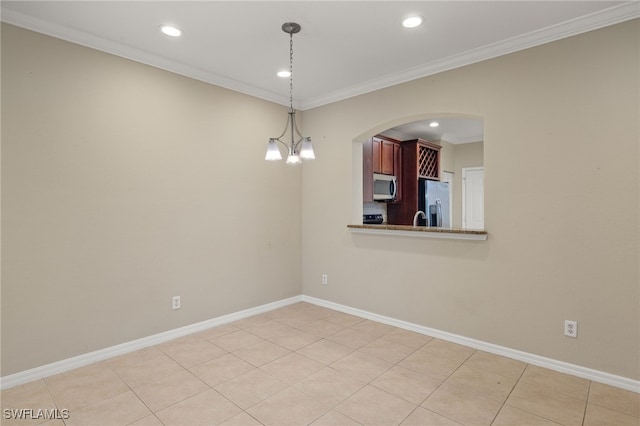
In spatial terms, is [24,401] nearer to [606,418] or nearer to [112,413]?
[112,413]

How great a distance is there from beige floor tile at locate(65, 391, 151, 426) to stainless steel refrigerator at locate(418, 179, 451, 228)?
15.0ft

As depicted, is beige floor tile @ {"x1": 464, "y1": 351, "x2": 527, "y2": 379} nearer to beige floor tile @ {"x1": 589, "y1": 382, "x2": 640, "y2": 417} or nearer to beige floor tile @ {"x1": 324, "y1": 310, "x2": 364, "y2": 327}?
beige floor tile @ {"x1": 589, "y1": 382, "x2": 640, "y2": 417}

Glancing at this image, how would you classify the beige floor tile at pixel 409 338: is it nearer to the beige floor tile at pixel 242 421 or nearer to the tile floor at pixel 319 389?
the tile floor at pixel 319 389

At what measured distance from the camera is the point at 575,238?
8.52 feet

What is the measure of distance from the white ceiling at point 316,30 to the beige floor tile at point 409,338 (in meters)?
2.62

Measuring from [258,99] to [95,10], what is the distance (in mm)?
1874

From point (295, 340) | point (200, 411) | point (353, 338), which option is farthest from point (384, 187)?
point (200, 411)

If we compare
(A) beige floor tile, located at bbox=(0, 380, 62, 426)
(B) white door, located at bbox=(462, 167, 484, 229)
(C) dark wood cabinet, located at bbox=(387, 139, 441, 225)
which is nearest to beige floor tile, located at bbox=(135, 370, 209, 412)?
(A) beige floor tile, located at bbox=(0, 380, 62, 426)

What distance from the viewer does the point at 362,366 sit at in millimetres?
2744

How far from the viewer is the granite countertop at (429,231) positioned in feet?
10.0

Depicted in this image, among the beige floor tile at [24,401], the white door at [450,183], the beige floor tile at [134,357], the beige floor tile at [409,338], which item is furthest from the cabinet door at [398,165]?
the beige floor tile at [24,401]

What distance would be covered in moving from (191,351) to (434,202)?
451 centimetres

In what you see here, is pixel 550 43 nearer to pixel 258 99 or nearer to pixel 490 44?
pixel 490 44

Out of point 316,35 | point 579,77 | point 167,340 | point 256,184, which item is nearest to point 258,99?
point 256,184
